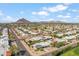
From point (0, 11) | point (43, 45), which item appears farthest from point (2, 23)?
point (43, 45)

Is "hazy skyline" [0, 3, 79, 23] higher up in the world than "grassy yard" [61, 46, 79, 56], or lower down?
higher up

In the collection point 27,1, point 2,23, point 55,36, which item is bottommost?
point 55,36

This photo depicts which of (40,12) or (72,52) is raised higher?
(40,12)

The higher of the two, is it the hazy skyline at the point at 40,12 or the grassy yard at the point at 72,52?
the hazy skyline at the point at 40,12

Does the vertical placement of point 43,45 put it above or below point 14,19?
below

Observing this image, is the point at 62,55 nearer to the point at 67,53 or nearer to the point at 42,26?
the point at 67,53

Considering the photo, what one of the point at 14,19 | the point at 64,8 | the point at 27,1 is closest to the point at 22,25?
the point at 14,19
